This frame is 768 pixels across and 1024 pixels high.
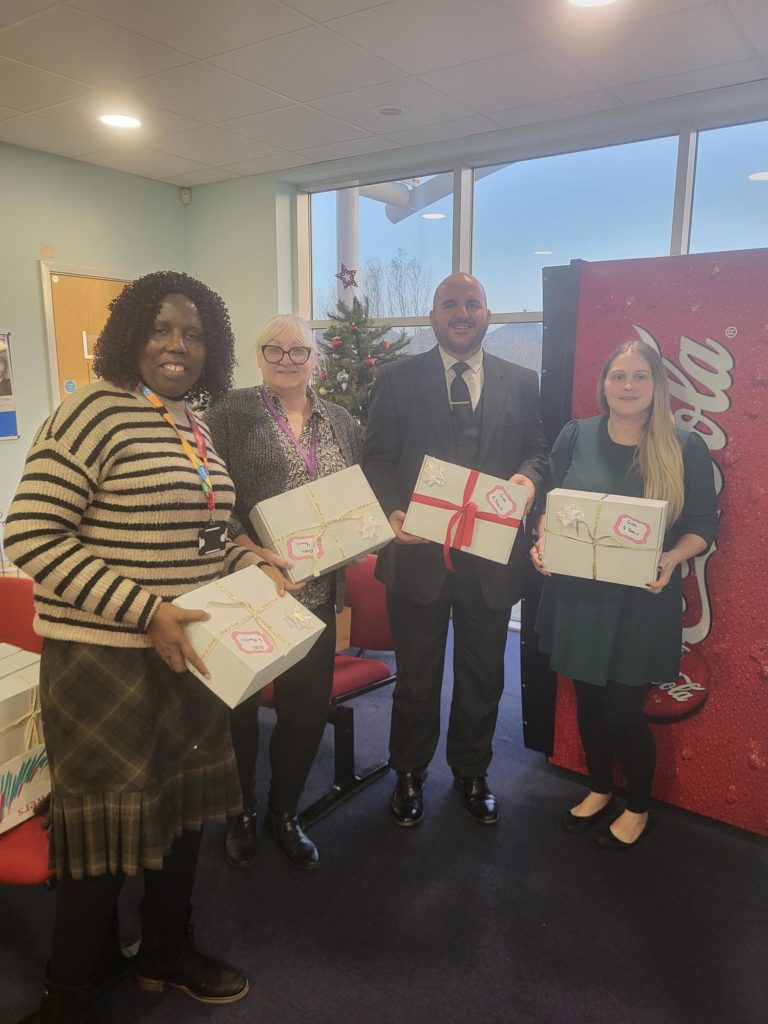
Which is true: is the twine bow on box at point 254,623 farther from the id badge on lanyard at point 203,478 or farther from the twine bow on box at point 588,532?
the twine bow on box at point 588,532

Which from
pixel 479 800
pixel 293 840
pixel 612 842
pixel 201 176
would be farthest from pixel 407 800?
pixel 201 176

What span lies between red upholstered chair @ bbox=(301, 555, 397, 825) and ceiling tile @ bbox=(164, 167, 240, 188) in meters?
3.68

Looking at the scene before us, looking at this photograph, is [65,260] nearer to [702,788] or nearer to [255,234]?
[255,234]

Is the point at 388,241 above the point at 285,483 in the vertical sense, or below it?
above

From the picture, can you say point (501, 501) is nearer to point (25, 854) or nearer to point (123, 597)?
point (123, 597)

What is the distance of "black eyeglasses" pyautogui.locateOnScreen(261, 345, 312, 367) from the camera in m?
2.02

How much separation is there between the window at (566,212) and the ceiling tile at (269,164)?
1.25 m

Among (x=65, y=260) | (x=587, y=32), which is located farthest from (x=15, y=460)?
(x=587, y=32)

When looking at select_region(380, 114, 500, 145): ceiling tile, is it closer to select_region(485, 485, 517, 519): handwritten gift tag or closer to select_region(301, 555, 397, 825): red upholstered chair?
select_region(301, 555, 397, 825): red upholstered chair

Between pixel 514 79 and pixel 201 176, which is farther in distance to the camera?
pixel 201 176

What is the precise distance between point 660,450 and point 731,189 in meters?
2.65

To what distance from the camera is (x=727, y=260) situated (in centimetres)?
211

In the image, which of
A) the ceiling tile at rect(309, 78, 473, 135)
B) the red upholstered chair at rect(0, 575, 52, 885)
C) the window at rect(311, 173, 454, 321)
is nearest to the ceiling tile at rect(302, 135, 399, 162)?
the ceiling tile at rect(309, 78, 473, 135)

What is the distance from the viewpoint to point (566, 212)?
4.26m
